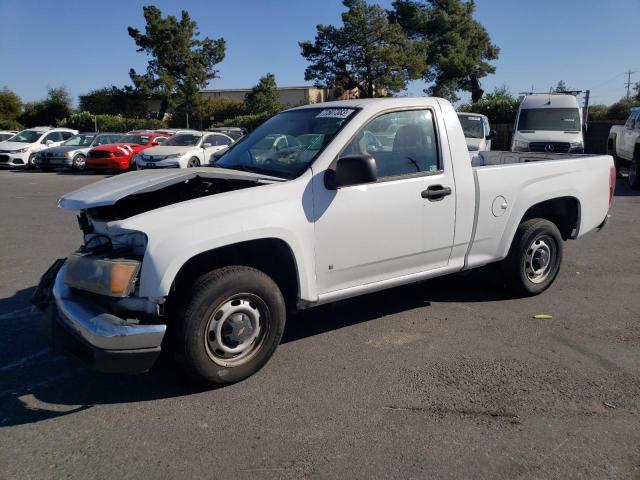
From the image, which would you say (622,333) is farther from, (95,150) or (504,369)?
(95,150)

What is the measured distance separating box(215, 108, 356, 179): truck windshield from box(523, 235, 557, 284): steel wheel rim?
2.43 meters

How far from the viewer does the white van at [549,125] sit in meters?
16.6

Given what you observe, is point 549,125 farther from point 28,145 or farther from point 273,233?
point 28,145

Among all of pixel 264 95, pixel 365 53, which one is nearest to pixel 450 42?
pixel 365 53

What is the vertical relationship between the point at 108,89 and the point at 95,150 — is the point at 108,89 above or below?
above

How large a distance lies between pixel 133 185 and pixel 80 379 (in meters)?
1.42

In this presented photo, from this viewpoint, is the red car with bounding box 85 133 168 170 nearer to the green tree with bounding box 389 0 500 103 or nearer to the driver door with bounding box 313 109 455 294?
the driver door with bounding box 313 109 455 294

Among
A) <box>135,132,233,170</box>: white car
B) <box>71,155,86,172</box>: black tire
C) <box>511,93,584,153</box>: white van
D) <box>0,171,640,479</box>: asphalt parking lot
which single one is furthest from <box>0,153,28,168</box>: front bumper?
<box>0,171,640,479</box>: asphalt parking lot

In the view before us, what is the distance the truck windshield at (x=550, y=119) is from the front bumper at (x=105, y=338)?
1613cm

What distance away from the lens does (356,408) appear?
362 centimetres

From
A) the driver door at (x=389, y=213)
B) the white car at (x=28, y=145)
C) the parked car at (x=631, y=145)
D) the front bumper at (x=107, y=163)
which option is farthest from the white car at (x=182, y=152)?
the driver door at (x=389, y=213)

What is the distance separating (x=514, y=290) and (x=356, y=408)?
2.76 m

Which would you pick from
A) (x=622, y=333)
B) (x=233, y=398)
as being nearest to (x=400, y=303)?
(x=622, y=333)

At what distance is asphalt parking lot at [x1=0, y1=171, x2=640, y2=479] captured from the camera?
120 inches
